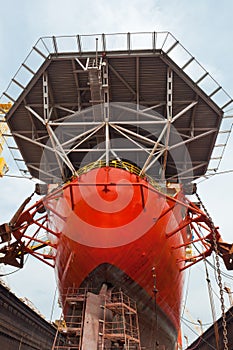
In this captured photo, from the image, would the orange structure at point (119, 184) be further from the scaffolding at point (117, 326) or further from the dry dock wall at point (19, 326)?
the dry dock wall at point (19, 326)

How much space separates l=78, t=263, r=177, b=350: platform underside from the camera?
8.75 m

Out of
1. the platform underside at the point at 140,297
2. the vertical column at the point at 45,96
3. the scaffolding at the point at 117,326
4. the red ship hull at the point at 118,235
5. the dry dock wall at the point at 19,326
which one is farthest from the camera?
the vertical column at the point at 45,96

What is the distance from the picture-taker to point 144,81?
39.1 ft

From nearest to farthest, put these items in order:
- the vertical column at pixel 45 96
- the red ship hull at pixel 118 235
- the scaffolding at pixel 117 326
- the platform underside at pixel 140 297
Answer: the scaffolding at pixel 117 326, the red ship hull at pixel 118 235, the platform underside at pixel 140 297, the vertical column at pixel 45 96

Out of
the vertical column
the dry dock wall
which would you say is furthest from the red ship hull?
the vertical column

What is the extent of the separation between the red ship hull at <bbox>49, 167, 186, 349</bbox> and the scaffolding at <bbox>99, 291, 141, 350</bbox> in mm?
722

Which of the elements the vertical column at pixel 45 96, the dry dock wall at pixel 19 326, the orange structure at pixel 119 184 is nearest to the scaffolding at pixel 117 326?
the orange structure at pixel 119 184

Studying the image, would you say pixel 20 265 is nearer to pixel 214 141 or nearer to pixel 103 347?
pixel 103 347

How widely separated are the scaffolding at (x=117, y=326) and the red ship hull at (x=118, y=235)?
0.72 metres

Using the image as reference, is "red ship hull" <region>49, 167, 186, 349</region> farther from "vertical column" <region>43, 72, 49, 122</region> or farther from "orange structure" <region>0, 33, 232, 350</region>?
"vertical column" <region>43, 72, 49, 122</region>

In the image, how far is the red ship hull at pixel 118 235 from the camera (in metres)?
8.64

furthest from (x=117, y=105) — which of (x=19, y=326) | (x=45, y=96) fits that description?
(x=19, y=326)

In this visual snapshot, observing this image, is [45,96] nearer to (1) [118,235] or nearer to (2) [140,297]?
(1) [118,235]

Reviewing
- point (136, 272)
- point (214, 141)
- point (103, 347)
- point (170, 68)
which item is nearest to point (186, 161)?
point (214, 141)
